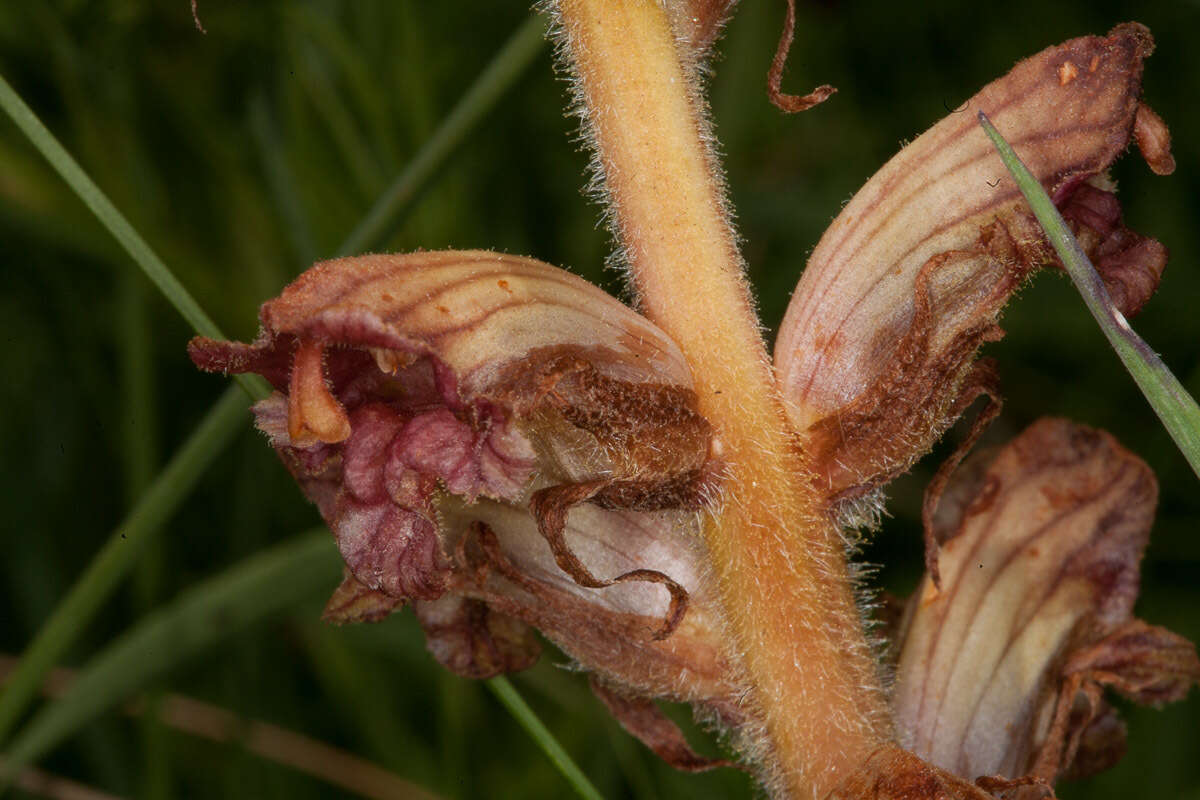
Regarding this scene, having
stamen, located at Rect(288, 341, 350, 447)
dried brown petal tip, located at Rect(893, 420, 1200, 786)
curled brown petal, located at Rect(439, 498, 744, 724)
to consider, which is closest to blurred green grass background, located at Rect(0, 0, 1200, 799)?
dried brown petal tip, located at Rect(893, 420, 1200, 786)

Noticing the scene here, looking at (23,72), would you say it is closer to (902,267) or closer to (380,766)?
(380,766)

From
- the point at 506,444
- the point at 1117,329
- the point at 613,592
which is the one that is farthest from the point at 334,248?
the point at 1117,329

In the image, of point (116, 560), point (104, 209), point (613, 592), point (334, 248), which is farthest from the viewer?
point (334, 248)

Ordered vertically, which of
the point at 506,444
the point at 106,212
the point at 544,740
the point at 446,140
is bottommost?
the point at 544,740

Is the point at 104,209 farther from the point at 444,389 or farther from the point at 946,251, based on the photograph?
the point at 946,251

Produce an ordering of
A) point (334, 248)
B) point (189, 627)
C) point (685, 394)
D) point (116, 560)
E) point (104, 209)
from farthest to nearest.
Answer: point (334, 248) → point (189, 627) → point (116, 560) → point (104, 209) → point (685, 394)

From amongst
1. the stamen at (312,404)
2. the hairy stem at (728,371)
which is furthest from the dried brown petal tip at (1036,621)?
the stamen at (312,404)

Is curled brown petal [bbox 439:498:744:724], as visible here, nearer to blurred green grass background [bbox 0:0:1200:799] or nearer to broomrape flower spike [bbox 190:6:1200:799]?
broomrape flower spike [bbox 190:6:1200:799]
